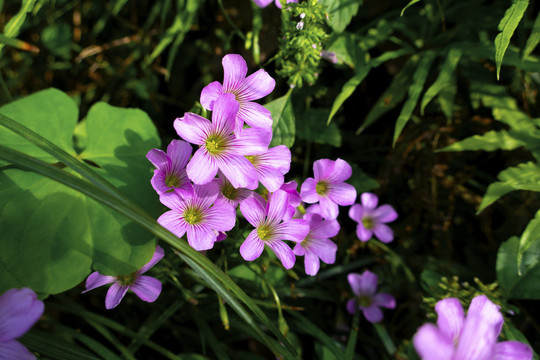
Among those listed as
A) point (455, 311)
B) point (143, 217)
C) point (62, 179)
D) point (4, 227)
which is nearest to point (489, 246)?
point (455, 311)

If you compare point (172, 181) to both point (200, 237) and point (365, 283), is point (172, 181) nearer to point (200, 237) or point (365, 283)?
Answer: point (200, 237)

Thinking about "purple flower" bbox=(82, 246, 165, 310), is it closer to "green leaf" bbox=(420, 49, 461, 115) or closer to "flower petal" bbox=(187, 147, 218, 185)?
"flower petal" bbox=(187, 147, 218, 185)

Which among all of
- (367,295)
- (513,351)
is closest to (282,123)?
(367,295)

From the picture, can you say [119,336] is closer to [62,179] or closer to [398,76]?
[62,179]

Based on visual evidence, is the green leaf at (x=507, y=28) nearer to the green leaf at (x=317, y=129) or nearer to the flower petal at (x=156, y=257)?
the green leaf at (x=317, y=129)

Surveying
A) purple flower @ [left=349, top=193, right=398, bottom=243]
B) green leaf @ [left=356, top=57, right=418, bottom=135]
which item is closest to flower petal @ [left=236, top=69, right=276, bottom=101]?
green leaf @ [left=356, top=57, right=418, bottom=135]

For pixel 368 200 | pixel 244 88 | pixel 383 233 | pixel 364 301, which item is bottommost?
pixel 364 301

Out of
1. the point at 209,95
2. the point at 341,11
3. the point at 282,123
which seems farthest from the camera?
the point at 341,11
